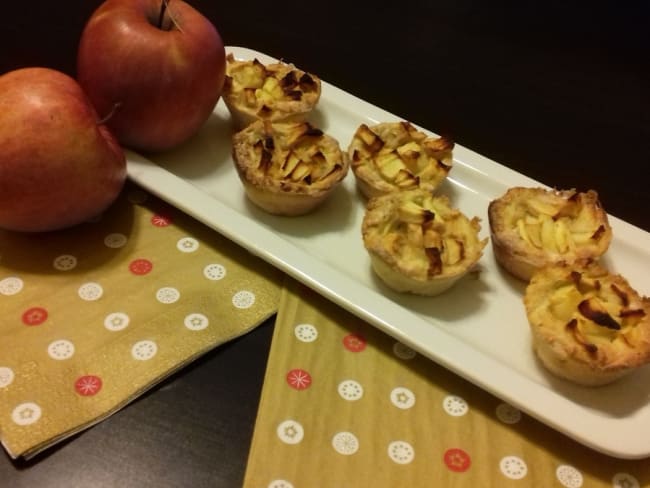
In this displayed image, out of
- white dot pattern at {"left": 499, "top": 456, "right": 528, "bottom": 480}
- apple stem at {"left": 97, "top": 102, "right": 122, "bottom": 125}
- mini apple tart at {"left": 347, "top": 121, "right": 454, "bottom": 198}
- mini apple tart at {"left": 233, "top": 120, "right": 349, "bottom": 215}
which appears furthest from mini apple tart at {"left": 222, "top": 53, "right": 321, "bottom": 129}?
white dot pattern at {"left": 499, "top": 456, "right": 528, "bottom": 480}

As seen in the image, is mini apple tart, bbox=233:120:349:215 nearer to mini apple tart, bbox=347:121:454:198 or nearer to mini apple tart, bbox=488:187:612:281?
mini apple tart, bbox=347:121:454:198

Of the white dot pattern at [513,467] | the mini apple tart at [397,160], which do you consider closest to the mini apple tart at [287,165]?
the mini apple tart at [397,160]

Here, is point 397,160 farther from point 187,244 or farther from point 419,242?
point 187,244

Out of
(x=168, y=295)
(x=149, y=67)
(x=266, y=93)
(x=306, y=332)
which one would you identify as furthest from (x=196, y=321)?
(x=266, y=93)

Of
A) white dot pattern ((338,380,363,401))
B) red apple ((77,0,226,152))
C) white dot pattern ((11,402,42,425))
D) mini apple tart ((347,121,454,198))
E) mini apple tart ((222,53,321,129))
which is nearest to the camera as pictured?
white dot pattern ((11,402,42,425))

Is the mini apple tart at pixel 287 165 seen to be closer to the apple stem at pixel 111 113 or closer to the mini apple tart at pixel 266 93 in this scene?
the mini apple tart at pixel 266 93

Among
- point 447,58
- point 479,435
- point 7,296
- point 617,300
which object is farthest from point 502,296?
point 447,58
